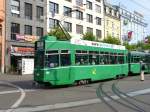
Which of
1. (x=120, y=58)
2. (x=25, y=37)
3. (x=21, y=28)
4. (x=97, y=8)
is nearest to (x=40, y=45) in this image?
(x=120, y=58)

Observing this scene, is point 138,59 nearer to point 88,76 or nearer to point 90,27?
point 88,76

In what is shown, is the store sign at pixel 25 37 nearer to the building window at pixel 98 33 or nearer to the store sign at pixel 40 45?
the building window at pixel 98 33

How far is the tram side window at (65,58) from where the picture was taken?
24609mm

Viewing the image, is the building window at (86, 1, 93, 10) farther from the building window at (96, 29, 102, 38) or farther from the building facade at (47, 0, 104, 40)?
the building window at (96, 29, 102, 38)

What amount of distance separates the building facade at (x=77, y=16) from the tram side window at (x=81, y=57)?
30537mm

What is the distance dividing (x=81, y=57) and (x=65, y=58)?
7.40ft

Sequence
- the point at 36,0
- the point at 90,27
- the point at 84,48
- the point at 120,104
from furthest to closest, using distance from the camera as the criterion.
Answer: the point at 90,27
the point at 36,0
the point at 84,48
the point at 120,104

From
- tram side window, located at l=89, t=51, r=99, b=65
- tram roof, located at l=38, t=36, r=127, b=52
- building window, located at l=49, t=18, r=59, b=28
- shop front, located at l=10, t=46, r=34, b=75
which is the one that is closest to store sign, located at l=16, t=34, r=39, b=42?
shop front, located at l=10, t=46, r=34, b=75

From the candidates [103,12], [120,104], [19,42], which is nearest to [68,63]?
[120,104]

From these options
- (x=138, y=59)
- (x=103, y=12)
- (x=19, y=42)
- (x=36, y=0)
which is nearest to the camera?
(x=138, y=59)

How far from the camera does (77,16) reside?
69500 millimetres

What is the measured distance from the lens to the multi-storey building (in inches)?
3292

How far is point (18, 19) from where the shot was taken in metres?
52.1

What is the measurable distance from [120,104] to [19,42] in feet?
121
